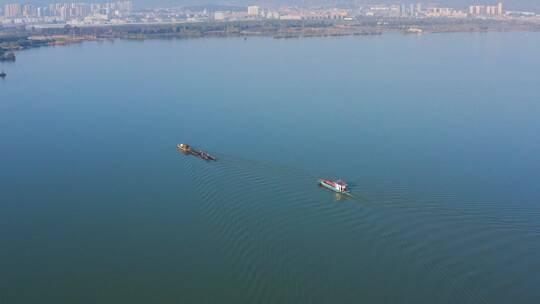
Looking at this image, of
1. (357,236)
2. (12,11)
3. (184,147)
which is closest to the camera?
(357,236)

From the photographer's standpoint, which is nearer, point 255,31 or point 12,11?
point 255,31

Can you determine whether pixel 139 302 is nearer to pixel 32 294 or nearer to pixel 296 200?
pixel 32 294

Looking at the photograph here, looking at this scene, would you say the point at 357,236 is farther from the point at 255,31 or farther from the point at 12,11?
the point at 12,11

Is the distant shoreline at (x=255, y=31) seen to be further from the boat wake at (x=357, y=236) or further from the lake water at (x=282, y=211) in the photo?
the boat wake at (x=357, y=236)

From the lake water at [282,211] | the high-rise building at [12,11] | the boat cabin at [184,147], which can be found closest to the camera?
the lake water at [282,211]

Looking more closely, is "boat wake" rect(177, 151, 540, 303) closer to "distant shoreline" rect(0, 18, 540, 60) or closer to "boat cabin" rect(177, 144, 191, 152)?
"boat cabin" rect(177, 144, 191, 152)

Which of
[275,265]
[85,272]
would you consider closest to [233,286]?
[275,265]

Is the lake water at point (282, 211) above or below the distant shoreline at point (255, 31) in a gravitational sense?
below

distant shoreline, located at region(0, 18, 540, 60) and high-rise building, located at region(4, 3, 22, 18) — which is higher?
high-rise building, located at region(4, 3, 22, 18)

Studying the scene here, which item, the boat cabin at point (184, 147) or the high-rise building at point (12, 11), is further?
the high-rise building at point (12, 11)

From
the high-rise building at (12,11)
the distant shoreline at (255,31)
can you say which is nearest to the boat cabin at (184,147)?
the distant shoreline at (255,31)

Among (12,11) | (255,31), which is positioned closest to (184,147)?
(255,31)

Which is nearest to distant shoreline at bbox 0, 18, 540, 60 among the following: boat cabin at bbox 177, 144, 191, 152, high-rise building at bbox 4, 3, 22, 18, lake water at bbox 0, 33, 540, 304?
lake water at bbox 0, 33, 540, 304
